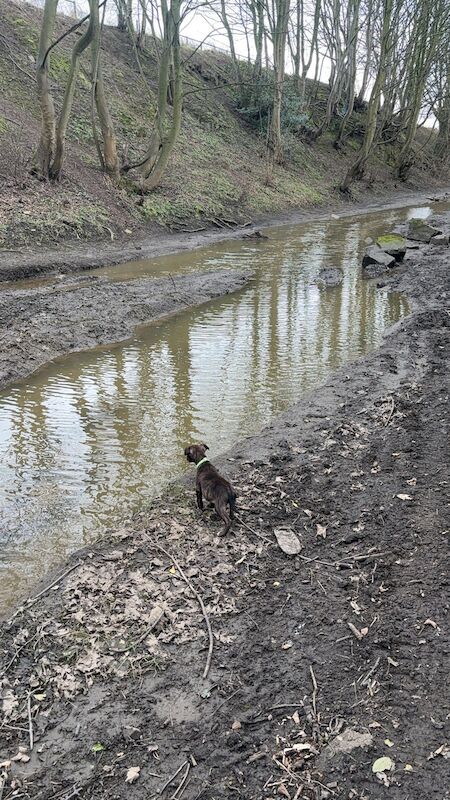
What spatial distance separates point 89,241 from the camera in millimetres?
18375

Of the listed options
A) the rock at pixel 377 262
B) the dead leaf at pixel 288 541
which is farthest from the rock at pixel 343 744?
the rock at pixel 377 262

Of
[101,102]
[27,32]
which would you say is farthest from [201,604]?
[27,32]

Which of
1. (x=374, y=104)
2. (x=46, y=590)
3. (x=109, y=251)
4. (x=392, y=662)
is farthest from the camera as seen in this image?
(x=374, y=104)

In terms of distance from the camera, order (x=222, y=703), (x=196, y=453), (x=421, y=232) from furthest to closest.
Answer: (x=421, y=232) < (x=196, y=453) < (x=222, y=703)

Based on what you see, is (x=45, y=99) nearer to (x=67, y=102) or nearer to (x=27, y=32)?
(x=67, y=102)

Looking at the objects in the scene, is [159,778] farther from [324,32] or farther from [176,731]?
[324,32]

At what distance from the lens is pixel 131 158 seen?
2516 centimetres

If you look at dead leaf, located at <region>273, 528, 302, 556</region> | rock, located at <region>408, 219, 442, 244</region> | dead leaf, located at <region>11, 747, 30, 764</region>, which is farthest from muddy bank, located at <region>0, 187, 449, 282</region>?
dead leaf, located at <region>11, 747, 30, 764</region>

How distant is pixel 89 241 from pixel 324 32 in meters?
30.5

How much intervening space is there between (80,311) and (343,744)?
395 inches

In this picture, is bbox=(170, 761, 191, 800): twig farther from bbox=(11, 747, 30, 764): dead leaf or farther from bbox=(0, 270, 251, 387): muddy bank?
bbox=(0, 270, 251, 387): muddy bank

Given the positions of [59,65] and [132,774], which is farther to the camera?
[59,65]

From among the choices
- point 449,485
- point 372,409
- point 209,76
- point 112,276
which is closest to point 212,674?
point 449,485

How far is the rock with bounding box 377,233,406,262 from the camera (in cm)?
1858
